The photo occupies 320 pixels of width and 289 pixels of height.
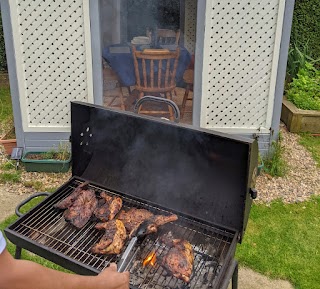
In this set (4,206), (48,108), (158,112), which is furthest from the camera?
(158,112)

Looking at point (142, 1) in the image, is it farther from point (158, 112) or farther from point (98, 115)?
point (98, 115)

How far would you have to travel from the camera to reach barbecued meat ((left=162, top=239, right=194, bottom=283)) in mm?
1909

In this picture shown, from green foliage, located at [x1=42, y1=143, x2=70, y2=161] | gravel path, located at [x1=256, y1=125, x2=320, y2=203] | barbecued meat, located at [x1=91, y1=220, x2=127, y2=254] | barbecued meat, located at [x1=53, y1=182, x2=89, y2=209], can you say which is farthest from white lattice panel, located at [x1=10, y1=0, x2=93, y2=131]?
barbecued meat, located at [x1=91, y1=220, x2=127, y2=254]

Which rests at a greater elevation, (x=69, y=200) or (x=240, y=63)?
(x=240, y=63)

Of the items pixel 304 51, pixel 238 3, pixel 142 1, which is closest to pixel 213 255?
pixel 238 3

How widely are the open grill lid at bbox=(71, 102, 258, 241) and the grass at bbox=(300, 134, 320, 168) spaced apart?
10.3 feet

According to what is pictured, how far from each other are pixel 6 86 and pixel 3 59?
2.84 feet

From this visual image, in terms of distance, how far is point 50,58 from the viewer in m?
4.38

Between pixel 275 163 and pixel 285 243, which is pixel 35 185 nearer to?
pixel 285 243

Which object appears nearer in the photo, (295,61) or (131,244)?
(131,244)

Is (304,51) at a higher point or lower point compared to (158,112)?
higher

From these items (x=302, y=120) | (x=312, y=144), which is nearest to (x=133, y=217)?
(x=312, y=144)

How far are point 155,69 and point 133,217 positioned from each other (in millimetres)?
2984

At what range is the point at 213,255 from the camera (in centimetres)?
209
